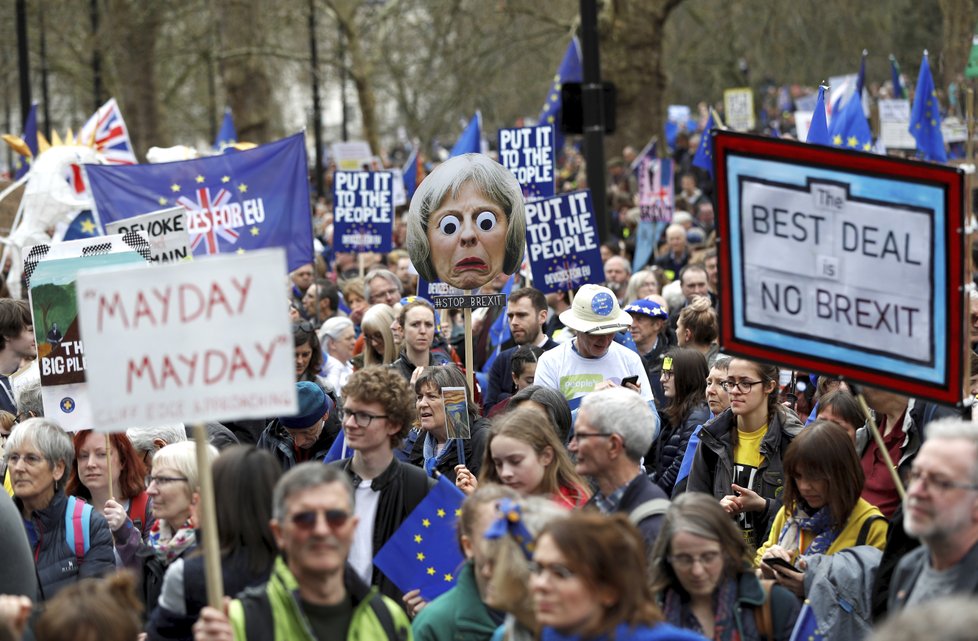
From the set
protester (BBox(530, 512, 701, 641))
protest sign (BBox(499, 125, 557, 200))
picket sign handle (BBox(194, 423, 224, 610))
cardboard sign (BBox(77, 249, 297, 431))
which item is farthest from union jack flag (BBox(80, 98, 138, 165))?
protester (BBox(530, 512, 701, 641))

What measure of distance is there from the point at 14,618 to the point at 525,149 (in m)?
9.68

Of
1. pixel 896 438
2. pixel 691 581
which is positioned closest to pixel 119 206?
pixel 896 438

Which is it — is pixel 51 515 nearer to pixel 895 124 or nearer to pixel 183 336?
pixel 183 336

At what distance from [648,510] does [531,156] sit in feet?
28.7

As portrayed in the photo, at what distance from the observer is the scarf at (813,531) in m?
5.29

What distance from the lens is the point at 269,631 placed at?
13.1 feet

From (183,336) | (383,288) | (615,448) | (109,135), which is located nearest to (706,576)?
(615,448)

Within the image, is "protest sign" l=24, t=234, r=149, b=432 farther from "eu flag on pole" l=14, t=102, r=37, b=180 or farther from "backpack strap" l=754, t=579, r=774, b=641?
"eu flag on pole" l=14, t=102, r=37, b=180

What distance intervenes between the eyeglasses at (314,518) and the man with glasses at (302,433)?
9.58ft

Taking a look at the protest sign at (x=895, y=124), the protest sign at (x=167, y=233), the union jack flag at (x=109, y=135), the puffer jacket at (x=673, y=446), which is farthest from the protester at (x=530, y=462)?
the protest sign at (x=895, y=124)

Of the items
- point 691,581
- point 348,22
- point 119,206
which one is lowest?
point 691,581

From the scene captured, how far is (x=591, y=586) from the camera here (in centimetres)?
368

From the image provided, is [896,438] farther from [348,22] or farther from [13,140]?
[348,22]

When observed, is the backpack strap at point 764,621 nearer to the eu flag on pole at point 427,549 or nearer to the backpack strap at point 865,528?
the backpack strap at point 865,528
